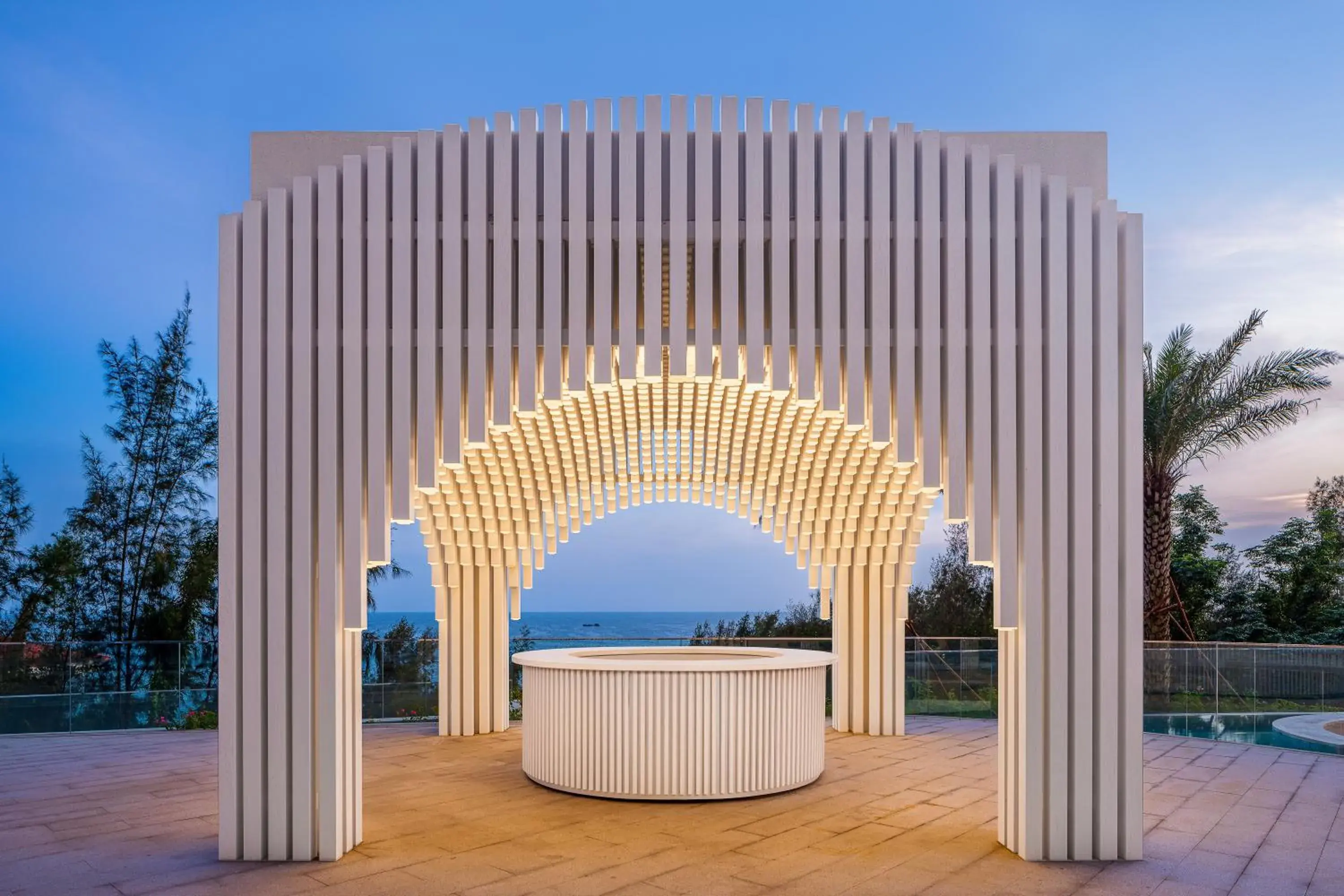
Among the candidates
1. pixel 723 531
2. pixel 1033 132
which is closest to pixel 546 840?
pixel 1033 132

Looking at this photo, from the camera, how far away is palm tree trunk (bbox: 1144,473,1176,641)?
16469 millimetres

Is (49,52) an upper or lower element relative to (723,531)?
upper

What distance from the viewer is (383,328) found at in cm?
596

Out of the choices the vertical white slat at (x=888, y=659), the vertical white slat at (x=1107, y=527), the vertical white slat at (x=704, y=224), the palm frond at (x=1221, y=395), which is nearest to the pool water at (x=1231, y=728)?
the vertical white slat at (x=888, y=659)

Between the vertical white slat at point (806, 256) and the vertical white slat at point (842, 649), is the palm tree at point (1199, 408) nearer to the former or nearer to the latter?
the vertical white slat at point (842, 649)

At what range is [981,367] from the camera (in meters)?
5.96

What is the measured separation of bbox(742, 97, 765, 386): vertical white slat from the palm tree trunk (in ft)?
41.9

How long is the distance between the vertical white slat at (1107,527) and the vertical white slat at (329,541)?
4196 millimetres

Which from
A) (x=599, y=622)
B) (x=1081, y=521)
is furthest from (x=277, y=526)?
(x=599, y=622)

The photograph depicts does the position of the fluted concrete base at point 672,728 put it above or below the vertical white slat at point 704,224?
below

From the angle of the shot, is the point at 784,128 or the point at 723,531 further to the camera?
the point at 723,531

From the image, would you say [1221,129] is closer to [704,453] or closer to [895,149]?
[704,453]

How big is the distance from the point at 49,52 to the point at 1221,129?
2776 centimetres

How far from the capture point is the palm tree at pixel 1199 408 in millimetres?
15828
